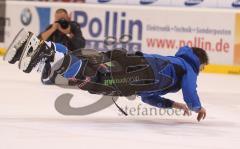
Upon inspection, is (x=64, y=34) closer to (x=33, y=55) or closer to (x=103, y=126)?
(x=103, y=126)

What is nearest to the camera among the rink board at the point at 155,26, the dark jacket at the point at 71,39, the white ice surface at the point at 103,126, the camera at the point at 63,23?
the white ice surface at the point at 103,126

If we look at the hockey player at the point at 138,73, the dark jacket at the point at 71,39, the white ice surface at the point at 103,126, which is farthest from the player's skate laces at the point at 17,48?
the dark jacket at the point at 71,39

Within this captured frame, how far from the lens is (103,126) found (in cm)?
473

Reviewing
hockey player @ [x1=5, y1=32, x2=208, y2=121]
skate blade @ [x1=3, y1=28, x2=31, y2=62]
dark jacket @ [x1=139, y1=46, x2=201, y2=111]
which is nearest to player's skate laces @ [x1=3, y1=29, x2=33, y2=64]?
skate blade @ [x1=3, y1=28, x2=31, y2=62]

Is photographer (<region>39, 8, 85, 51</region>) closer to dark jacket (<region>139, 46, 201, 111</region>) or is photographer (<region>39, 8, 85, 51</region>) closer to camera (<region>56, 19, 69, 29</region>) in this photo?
camera (<region>56, 19, 69, 29</region>)

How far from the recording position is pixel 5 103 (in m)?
5.74

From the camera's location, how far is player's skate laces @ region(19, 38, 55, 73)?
Result: 445cm

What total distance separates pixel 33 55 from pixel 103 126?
0.73 meters

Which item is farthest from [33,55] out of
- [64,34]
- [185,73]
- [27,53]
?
[64,34]

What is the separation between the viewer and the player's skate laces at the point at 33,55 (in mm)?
4453

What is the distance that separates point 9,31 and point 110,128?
7753 mm

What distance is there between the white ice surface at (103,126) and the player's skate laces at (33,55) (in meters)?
0.42

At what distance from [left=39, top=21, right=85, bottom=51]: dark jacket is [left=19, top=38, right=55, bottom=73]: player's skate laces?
3461mm

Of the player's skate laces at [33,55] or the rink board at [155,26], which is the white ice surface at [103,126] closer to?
the player's skate laces at [33,55]
